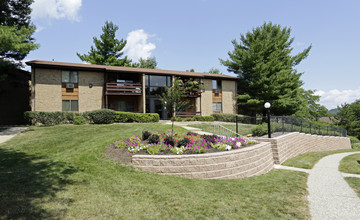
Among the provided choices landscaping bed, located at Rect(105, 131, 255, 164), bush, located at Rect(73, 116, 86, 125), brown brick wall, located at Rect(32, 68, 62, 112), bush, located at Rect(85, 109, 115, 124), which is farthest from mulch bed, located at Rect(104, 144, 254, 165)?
brown brick wall, located at Rect(32, 68, 62, 112)

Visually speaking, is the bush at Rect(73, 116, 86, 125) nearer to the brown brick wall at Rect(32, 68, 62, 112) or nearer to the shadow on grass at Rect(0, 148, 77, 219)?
the brown brick wall at Rect(32, 68, 62, 112)

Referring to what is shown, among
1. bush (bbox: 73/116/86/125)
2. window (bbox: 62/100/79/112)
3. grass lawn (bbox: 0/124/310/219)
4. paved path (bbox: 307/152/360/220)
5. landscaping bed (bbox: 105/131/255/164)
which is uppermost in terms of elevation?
window (bbox: 62/100/79/112)

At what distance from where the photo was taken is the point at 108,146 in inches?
332

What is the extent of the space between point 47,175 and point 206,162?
15.1ft

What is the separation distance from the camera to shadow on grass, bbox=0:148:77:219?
326cm

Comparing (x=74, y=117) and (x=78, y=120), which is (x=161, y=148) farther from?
(x=74, y=117)

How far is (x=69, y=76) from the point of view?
19547mm

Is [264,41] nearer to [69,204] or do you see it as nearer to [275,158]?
[275,158]

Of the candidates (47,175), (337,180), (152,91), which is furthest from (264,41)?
(47,175)

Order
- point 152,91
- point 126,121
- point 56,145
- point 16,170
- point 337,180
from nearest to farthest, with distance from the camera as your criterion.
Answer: point 16,170 < point 337,180 < point 56,145 < point 126,121 < point 152,91

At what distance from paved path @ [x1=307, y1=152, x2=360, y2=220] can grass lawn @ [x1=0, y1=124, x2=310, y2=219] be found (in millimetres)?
257

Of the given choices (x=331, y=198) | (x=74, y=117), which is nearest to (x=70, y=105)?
(x=74, y=117)

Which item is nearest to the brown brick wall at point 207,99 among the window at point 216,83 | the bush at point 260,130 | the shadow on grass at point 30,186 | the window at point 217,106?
the window at point 216,83

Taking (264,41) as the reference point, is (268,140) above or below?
below
